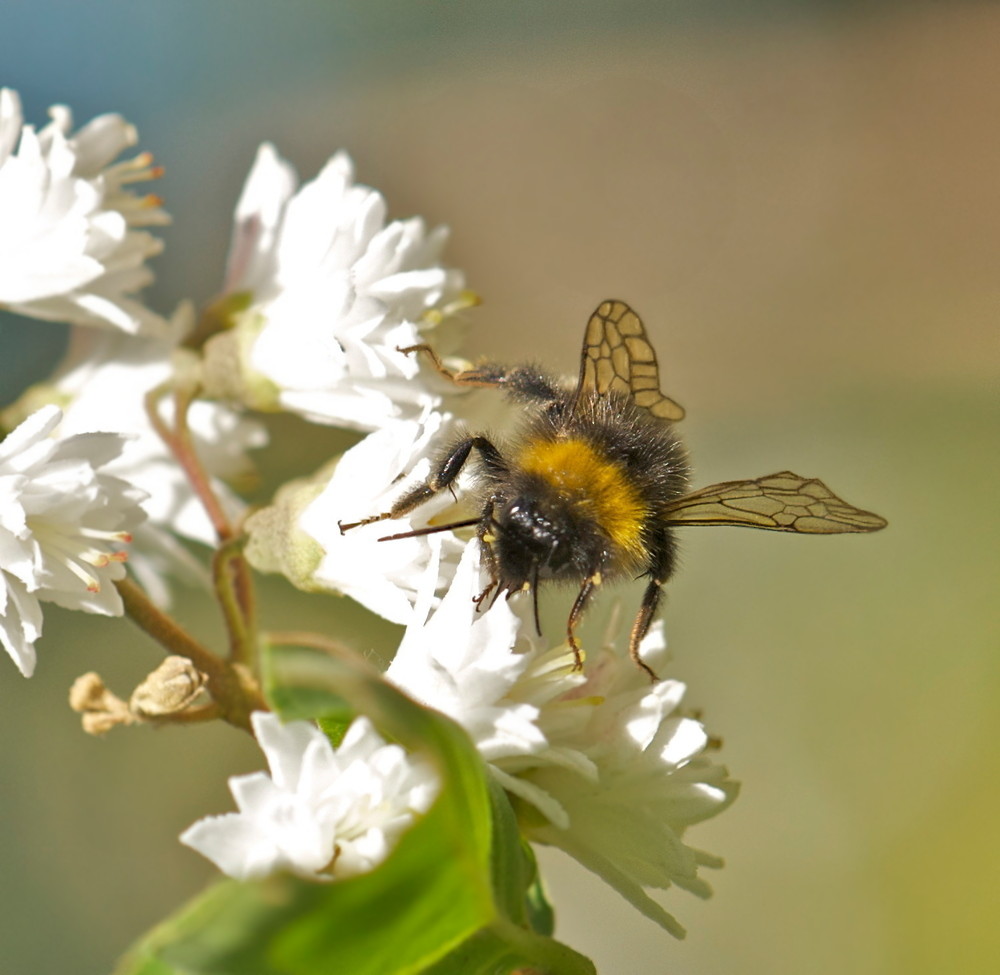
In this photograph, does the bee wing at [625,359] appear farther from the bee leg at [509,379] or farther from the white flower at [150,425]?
the white flower at [150,425]

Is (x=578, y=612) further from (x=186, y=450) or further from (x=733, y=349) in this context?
(x=733, y=349)

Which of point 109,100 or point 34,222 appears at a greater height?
point 34,222

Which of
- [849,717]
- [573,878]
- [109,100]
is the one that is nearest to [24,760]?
[573,878]

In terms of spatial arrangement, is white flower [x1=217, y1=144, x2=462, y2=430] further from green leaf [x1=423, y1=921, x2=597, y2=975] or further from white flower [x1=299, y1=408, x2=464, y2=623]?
green leaf [x1=423, y1=921, x2=597, y2=975]

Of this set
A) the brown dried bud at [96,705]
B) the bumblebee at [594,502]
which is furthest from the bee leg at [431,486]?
the brown dried bud at [96,705]

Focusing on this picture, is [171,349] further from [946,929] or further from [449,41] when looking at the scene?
[449,41]

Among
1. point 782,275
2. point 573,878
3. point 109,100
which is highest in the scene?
point 109,100

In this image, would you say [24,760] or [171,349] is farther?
[24,760]
